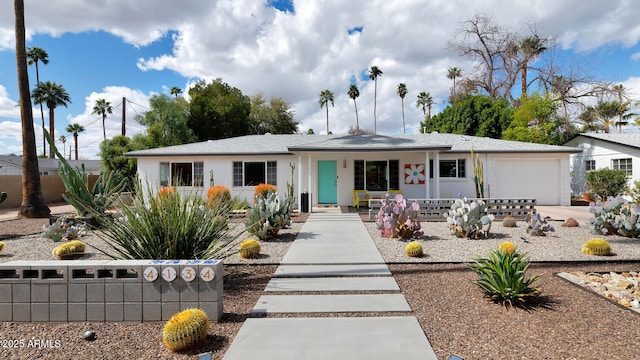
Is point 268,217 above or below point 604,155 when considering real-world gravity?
below

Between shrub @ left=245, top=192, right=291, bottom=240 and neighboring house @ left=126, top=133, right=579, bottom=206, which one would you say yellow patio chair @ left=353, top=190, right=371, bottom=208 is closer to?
neighboring house @ left=126, top=133, right=579, bottom=206

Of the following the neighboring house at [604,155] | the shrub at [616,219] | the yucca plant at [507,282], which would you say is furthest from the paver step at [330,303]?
the neighboring house at [604,155]

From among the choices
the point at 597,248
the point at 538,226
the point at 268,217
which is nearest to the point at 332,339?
the point at 268,217

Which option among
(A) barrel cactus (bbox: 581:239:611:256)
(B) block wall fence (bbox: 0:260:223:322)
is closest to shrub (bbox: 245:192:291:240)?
(B) block wall fence (bbox: 0:260:223:322)

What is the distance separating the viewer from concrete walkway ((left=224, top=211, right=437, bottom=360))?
126 inches

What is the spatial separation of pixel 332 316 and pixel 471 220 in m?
5.63

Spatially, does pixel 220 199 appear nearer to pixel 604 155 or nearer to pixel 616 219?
pixel 616 219

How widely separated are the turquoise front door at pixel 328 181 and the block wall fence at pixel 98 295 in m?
12.1

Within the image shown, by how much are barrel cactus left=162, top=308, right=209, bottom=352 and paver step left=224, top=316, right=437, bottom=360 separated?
33 cm

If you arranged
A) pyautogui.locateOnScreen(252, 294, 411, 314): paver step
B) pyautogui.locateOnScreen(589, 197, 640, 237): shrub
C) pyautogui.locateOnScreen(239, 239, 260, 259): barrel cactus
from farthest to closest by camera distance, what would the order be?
pyautogui.locateOnScreen(589, 197, 640, 237): shrub → pyautogui.locateOnScreen(239, 239, 260, 259): barrel cactus → pyautogui.locateOnScreen(252, 294, 411, 314): paver step

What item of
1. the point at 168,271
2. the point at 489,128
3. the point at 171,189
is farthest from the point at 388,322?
the point at 489,128

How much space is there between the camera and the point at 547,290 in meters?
4.81

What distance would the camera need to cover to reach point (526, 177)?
15.9 meters

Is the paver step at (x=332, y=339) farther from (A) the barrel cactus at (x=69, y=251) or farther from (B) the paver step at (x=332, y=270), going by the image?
(A) the barrel cactus at (x=69, y=251)
